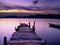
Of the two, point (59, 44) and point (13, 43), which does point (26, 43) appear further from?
point (59, 44)

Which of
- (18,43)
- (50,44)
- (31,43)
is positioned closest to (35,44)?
(31,43)

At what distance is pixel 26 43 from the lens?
5.56 m

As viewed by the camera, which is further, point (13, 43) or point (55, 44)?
point (55, 44)

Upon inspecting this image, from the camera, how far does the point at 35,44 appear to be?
5.47 meters

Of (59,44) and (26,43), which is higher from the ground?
(26,43)

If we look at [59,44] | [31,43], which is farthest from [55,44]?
[31,43]

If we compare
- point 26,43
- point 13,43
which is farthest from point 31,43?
point 13,43

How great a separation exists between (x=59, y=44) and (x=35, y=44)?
648 cm

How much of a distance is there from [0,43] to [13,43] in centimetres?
606

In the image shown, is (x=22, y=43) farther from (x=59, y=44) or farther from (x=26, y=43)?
(x=59, y=44)

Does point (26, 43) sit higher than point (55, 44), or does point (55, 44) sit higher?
point (26, 43)

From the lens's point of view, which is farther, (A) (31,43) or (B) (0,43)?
(B) (0,43)

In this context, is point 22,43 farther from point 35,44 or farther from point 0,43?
point 0,43

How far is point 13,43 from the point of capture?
551 centimetres
